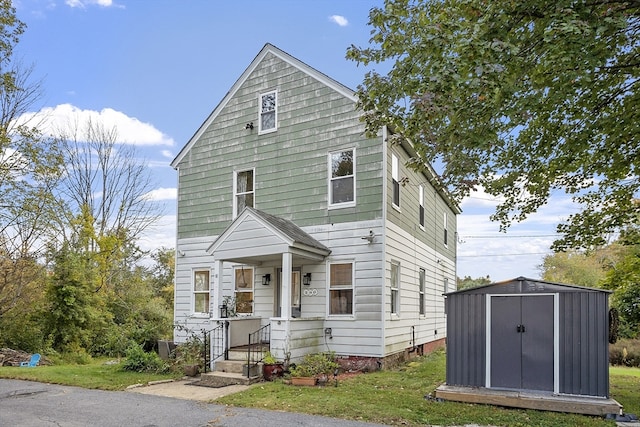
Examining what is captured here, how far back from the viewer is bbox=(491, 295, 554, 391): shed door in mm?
7910

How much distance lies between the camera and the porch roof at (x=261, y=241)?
11.0m

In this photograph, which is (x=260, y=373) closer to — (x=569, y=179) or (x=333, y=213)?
(x=333, y=213)

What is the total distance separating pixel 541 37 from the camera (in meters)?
6.02

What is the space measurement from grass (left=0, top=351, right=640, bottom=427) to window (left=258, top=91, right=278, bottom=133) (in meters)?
7.11

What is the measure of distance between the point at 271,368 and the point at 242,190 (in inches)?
224

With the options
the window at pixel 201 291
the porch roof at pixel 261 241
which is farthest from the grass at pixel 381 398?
the porch roof at pixel 261 241

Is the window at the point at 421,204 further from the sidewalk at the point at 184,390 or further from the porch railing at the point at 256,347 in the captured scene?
the sidewalk at the point at 184,390

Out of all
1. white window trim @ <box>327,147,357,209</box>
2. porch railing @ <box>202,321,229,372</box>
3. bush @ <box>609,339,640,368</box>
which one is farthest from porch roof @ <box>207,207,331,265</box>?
bush @ <box>609,339,640,368</box>

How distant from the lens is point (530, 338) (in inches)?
317

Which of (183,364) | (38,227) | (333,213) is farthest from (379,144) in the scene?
(38,227)

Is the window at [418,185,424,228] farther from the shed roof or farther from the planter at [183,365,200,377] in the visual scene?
the planter at [183,365,200,377]

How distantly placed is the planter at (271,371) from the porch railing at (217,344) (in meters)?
1.41

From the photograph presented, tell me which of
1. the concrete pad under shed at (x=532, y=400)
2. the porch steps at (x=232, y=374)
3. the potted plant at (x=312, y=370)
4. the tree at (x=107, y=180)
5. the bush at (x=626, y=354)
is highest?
the tree at (x=107, y=180)

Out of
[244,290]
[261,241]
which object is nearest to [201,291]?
[244,290]
